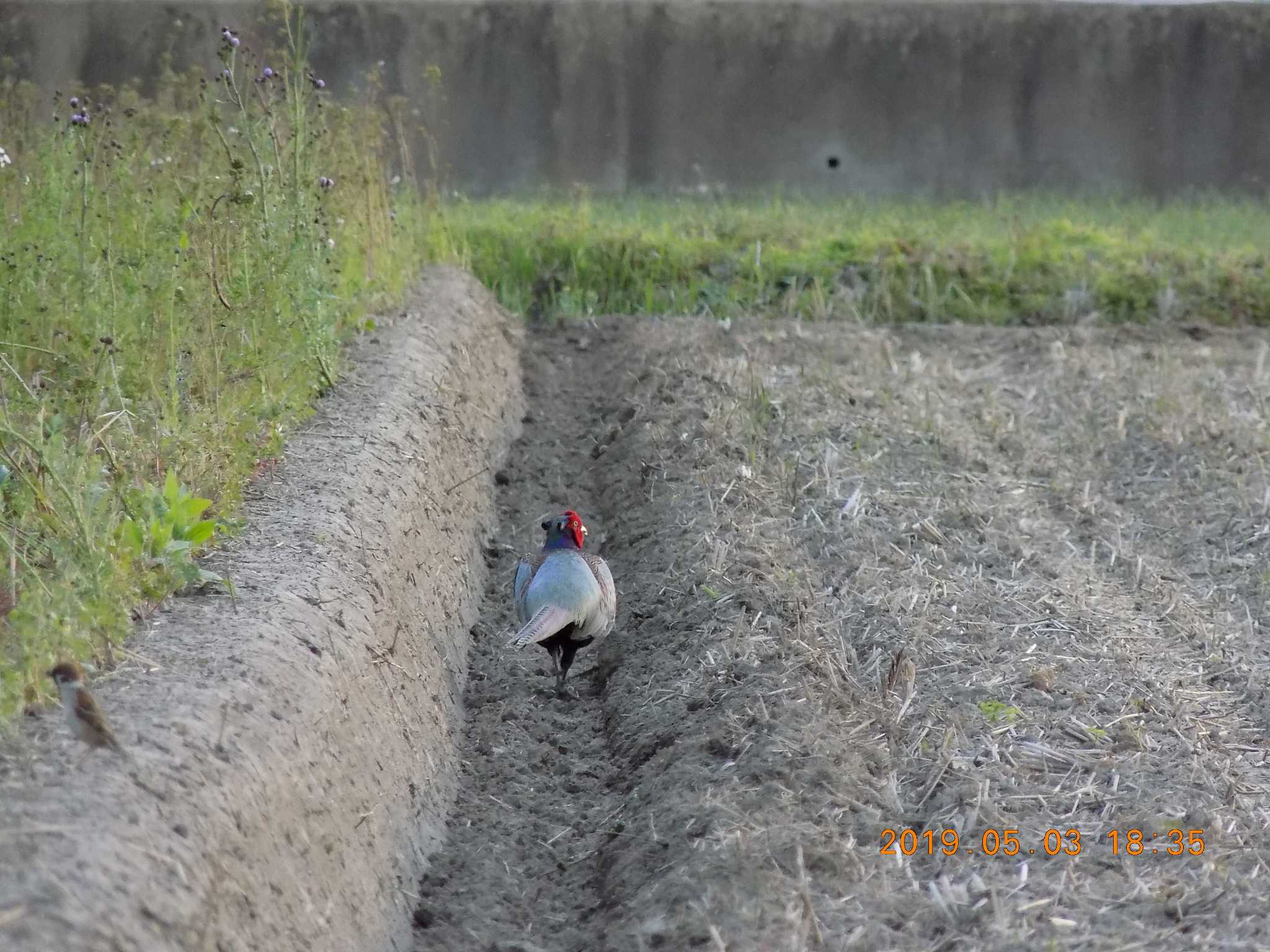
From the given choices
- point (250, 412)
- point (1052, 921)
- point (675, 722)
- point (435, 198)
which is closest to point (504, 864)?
point (675, 722)

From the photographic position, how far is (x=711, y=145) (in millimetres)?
12539

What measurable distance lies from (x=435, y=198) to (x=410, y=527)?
5.18m

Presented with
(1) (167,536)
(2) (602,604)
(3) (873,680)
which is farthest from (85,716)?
(3) (873,680)

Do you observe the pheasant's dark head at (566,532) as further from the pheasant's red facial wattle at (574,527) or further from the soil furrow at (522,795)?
the soil furrow at (522,795)

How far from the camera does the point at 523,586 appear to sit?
4.11 m

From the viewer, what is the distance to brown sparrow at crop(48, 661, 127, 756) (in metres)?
2.28

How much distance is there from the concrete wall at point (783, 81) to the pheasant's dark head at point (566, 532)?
880 centimetres

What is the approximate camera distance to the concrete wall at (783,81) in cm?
1209

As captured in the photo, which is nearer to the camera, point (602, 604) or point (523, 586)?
point (602, 604)

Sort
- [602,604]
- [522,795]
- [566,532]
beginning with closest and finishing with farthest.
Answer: [522,795]
[602,604]
[566,532]

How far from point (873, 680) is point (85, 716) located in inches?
86.1
